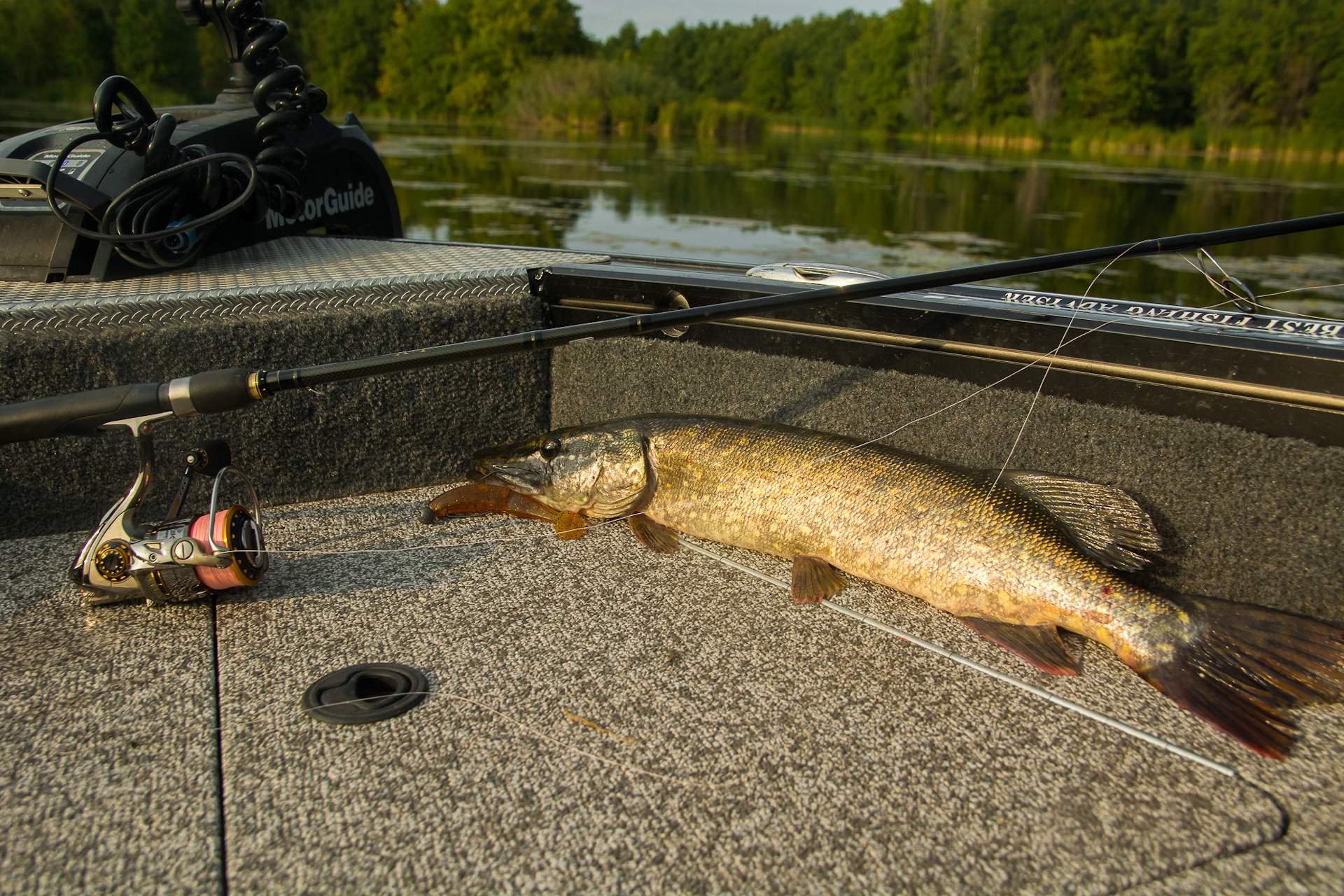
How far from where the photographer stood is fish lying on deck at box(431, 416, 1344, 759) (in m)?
1.98

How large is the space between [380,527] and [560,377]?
0.85 metres

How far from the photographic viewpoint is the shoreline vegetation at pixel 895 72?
46156mm

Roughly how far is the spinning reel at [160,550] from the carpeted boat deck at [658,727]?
9 centimetres

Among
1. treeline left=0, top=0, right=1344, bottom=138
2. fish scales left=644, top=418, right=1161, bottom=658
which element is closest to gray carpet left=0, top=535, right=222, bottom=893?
fish scales left=644, top=418, right=1161, bottom=658

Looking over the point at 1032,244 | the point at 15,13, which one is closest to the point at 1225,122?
the point at 1032,244

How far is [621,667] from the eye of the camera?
2.13m

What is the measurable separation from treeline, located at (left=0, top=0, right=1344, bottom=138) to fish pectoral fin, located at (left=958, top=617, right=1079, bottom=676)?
46.4 metres

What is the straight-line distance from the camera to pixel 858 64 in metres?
75.2

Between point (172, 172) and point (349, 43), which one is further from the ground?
point (349, 43)

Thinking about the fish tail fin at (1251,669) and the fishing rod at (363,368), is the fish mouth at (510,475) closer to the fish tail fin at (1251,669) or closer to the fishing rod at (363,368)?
the fishing rod at (363,368)

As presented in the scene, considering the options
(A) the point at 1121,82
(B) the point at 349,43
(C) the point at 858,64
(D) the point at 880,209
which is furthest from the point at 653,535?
(B) the point at 349,43

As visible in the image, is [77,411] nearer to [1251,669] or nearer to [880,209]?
[1251,669]

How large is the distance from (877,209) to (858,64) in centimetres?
6455

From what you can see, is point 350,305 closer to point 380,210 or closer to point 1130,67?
point 380,210
